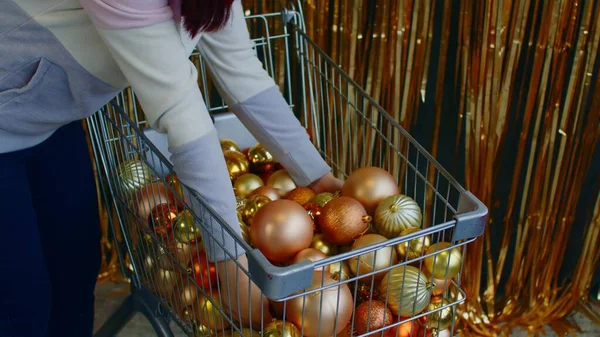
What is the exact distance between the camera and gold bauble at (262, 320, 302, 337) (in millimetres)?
866

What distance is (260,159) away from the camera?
1280 mm

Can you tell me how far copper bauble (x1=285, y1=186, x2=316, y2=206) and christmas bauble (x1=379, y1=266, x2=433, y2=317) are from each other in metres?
0.24

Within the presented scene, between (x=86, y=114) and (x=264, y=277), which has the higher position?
(x=86, y=114)

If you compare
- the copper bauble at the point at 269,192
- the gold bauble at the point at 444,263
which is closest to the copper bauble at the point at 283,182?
the copper bauble at the point at 269,192

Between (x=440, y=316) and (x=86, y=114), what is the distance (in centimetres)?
57

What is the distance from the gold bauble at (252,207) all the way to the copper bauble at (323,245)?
10cm

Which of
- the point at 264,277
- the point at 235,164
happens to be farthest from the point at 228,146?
the point at 264,277

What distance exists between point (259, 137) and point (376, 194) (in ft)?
0.71

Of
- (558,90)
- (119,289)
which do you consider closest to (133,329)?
(119,289)

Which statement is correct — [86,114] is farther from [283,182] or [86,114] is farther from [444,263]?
[444,263]

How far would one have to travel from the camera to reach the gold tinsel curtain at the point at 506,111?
4.72 ft

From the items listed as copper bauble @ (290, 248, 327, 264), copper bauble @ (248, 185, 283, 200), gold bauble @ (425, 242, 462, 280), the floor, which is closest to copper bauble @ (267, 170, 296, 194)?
copper bauble @ (248, 185, 283, 200)

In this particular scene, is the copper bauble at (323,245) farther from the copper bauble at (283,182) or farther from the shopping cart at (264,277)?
the copper bauble at (283,182)

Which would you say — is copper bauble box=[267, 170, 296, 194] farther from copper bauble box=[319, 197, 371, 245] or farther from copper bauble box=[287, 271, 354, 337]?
copper bauble box=[287, 271, 354, 337]
